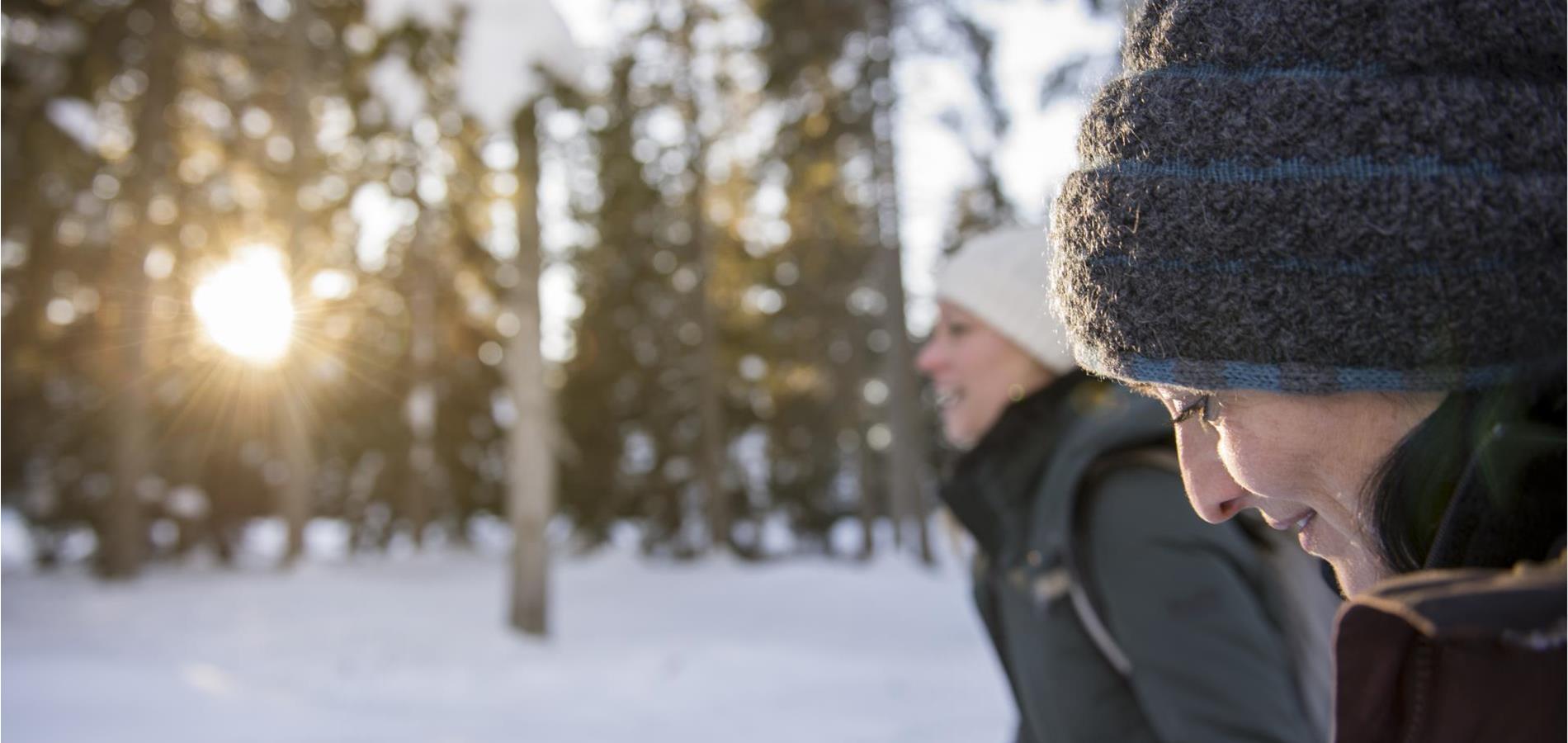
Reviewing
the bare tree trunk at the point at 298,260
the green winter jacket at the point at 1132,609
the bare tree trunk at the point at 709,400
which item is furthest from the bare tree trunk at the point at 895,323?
the green winter jacket at the point at 1132,609

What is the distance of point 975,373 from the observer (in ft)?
9.61

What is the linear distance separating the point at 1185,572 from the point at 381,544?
25.9 metres

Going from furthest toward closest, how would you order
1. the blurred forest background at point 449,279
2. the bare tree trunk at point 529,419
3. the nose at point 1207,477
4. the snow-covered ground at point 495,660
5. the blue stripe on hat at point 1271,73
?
1. the blurred forest background at point 449,279
2. the bare tree trunk at point 529,419
3. the snow-covered ground at point 495,660
4. the nose at point 1207,477
5. the blue stripe on hat at point 1271,73

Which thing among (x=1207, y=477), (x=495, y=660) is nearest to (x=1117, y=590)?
(x=1207, y=477)

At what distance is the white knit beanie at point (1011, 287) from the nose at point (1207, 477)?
4.86ft

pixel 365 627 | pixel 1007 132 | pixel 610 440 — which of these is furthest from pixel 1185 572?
pixel 610 440

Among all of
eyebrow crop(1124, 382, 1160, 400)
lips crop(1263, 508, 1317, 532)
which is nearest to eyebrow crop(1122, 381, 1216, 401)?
eyebrow crop(1124, 382, 1160, 400)

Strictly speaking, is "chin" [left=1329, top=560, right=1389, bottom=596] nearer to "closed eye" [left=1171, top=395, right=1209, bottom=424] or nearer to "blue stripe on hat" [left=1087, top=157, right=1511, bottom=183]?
"closed eye" [left=1171, top=395, right=1209, bottom=424]

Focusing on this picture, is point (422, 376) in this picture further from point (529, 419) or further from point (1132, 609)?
point (1132, 609)

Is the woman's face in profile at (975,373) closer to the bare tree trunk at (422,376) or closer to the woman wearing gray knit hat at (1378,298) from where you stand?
the woman wearing gray knit hat at (1378,298)

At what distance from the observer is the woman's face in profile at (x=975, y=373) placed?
2.86 metres

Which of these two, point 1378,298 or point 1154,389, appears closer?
point 1378,298

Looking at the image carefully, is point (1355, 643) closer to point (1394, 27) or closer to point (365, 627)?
point (1394, 27)

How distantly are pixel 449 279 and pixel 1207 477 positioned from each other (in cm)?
2259
